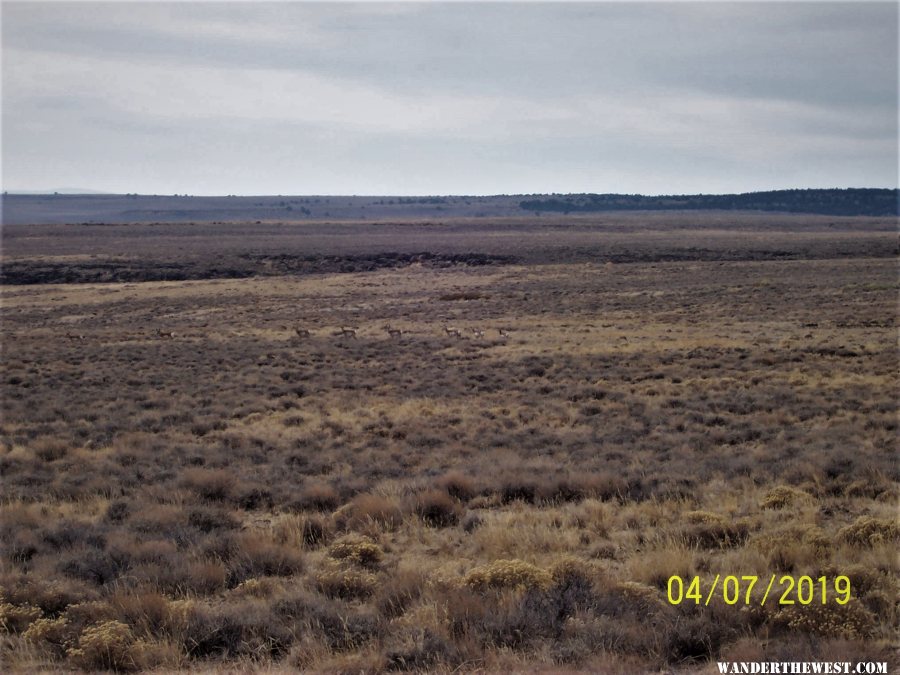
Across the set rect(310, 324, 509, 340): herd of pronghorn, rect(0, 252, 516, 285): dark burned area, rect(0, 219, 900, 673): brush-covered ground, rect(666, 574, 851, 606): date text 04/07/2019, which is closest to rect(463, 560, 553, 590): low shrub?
rect(0, 219, 900, 673): brush-covered ground

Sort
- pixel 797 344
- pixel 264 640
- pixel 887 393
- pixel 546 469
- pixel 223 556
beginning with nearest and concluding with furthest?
pixel 264 640 < pixel 223 556 < pixel 546 469 < pixel 887 393 < pixel 797 344

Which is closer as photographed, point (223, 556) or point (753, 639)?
point (753, 639)

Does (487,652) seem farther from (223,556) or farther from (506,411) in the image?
(506,411)

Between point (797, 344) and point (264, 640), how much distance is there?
22550 millimetres

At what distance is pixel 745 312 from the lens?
1291 inches

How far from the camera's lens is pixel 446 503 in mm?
8750

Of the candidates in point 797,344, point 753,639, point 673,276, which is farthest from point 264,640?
point 673,276
